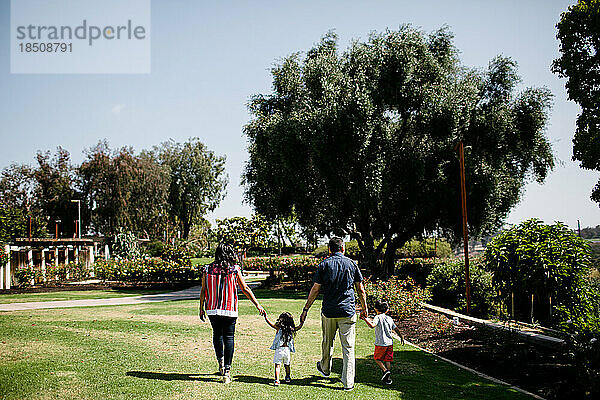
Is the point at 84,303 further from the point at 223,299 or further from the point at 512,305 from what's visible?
the point at 512,305

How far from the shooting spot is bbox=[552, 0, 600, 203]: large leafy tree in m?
18.5

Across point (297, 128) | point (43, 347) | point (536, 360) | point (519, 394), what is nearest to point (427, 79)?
point (297, 128)

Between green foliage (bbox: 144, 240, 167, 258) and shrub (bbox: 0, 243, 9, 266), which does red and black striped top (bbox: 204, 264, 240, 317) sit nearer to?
shrub (bbox: 0, 243, 9, 266)

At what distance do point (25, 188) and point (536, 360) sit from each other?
48071 millimetres

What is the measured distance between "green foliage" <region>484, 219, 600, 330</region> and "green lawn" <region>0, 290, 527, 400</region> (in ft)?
8.96

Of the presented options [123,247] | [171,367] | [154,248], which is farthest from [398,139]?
[154,248]

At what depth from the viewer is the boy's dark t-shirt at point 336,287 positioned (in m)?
6.20

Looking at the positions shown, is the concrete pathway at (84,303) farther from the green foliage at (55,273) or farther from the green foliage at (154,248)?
the green foliage at (154,248)

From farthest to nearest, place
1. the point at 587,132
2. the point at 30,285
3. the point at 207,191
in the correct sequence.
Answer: the point at 207,191 → the point at 30,285 → the point at 587,132

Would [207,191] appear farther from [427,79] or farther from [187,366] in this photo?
[187,366]

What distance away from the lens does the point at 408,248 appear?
3888cm

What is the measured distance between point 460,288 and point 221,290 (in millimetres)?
9814

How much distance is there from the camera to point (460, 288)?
45.8ft

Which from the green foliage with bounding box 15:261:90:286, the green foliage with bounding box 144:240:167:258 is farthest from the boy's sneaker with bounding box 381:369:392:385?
the green foliage with bounding box 144:240:167:258
